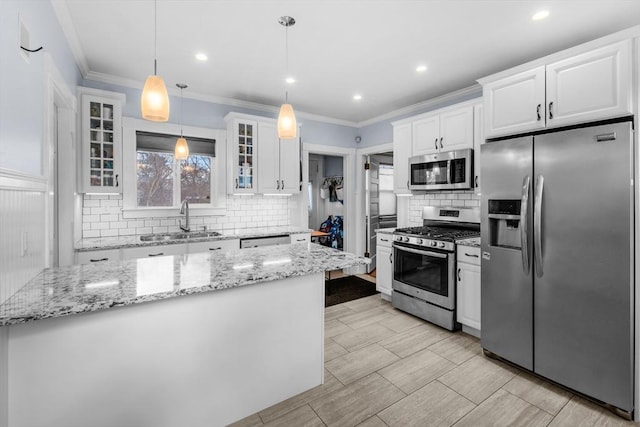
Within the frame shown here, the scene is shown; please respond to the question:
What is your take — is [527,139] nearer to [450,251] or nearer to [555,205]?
[555,205]

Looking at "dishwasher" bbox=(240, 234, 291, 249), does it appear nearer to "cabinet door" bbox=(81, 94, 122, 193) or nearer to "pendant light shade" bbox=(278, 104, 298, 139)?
"cabinet door" bbox=(81, 94, 122, 193)

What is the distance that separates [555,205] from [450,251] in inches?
42.7

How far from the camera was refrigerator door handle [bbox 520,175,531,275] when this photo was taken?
2.27m

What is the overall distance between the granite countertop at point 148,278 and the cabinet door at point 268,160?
2060mm

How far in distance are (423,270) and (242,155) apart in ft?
8.63

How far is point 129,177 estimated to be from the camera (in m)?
3.58

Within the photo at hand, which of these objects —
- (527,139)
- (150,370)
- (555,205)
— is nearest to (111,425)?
(150,370)

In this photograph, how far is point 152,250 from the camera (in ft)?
10.5

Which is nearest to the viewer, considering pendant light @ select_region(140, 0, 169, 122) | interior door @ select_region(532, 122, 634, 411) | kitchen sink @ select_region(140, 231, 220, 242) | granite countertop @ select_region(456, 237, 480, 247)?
pendant light @ select_region(140, 0, 169, 122)

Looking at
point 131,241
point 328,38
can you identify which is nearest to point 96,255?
point 131,241

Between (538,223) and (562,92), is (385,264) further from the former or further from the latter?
(562,92)

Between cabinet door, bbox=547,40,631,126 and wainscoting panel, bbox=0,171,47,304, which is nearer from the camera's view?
wainscoting panel, bbox=0,171,47,304

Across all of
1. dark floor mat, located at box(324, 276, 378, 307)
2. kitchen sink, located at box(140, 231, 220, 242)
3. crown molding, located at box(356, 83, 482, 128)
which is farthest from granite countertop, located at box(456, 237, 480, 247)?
kitchen sink, located at box(140, 231, 220, 242)

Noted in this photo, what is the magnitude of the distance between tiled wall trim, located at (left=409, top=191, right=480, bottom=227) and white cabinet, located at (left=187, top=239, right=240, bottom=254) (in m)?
2.43
